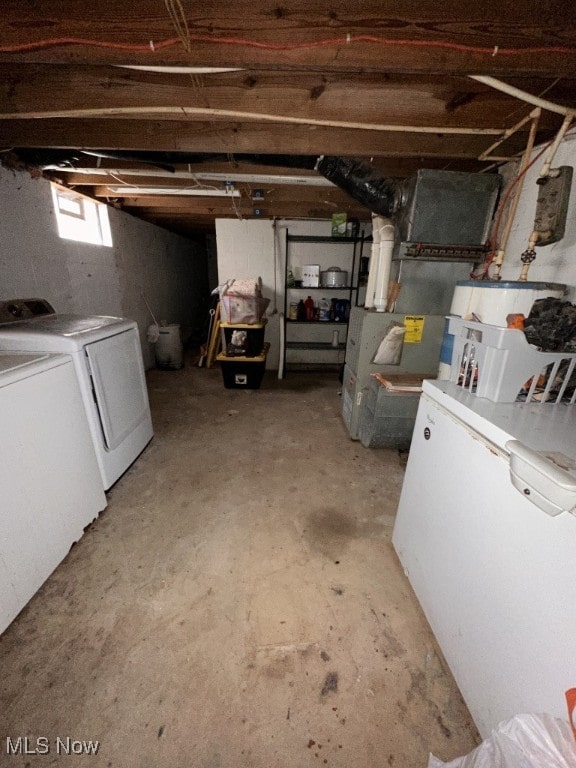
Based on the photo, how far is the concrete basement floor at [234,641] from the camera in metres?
0.92

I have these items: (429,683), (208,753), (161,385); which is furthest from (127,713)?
(161,385)

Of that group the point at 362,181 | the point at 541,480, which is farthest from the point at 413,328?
the point at 541,480

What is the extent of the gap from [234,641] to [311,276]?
3.98 meters

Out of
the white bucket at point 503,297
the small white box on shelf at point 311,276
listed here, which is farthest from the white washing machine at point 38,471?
the small white box on shelf at point 311,276

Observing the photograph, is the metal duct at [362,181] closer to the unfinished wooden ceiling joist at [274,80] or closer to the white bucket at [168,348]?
the unfinished wooden ceiling joist at [274,80]

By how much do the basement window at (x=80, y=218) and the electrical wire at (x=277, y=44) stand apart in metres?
2.09

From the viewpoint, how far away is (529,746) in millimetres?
588

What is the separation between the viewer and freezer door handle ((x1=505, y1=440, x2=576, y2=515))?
607 mm

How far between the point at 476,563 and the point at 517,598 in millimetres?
152

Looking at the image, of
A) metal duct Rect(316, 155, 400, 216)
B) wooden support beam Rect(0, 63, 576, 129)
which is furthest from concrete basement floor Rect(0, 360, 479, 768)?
wooden support beam Rect(0, 63, 576, 129)

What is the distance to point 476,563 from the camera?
90 centimetres

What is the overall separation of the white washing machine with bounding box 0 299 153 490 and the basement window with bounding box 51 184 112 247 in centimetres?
121

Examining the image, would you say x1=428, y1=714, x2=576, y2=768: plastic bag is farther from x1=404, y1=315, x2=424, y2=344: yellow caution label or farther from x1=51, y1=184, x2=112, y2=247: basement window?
x1=51, y1=184, x2=112, y2=247: basement window

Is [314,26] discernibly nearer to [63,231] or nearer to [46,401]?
[46,401]
